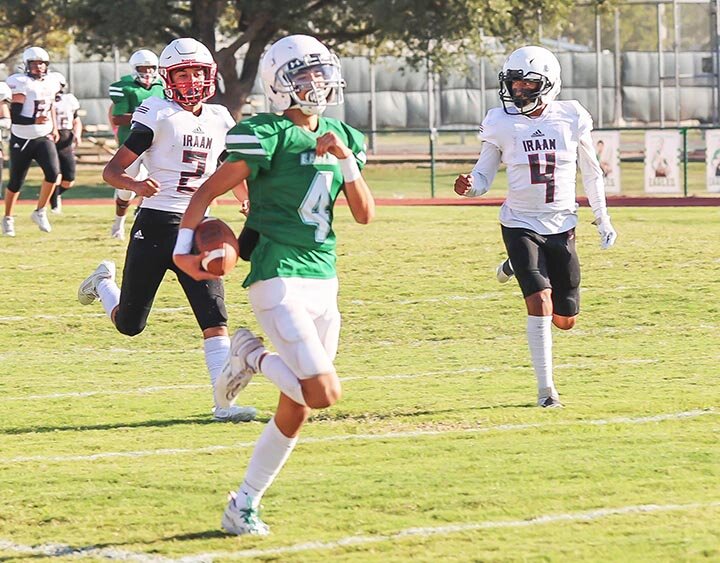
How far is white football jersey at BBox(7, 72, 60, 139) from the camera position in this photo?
16.7 meters

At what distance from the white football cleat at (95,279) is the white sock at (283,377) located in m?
3.68

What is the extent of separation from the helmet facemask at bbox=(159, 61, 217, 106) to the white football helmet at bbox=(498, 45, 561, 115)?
5.33 feet

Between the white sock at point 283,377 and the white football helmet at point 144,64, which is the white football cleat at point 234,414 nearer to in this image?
the white sock at point 283,377

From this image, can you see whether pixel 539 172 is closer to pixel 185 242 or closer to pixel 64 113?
pixel 185 242

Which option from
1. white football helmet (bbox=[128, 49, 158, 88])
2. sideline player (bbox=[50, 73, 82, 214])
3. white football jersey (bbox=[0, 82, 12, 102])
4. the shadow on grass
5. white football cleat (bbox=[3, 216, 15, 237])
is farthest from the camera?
sideline player (bbox=[50, 73, 82, 214])

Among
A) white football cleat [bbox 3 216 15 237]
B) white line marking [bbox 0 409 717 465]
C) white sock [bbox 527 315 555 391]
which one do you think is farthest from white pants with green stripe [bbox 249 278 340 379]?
white football cleat [bbox 3 216 15 237]

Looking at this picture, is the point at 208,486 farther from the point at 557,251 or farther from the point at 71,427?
the point at 557,251

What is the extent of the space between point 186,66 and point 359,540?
345cm

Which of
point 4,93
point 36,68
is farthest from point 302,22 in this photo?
point 4,93

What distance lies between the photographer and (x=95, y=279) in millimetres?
8953

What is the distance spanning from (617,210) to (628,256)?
6.02 meters

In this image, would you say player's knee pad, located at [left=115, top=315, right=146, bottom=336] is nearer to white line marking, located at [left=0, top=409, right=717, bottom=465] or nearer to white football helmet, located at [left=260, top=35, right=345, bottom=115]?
white line marking, located at [left=0, top=409, right=717, bottom=465]

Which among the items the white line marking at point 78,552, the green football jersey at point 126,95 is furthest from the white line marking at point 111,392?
the green football jersey at point 126,95

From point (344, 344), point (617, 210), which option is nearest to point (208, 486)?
point (344, 344)
